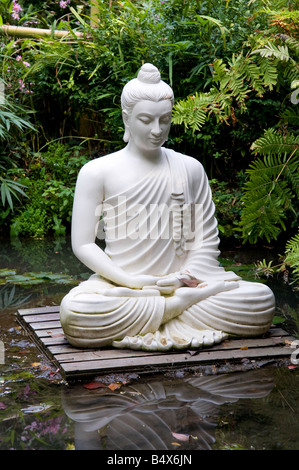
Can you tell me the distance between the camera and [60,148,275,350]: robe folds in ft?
14.7

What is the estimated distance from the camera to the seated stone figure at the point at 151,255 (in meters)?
4.52

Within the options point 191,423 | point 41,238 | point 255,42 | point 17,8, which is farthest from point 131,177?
point 17,8

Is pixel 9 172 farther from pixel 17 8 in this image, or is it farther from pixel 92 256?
pixel 92 256

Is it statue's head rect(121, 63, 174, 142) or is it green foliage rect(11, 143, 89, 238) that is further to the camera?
green foliage rect(11, 143, 89, 238)

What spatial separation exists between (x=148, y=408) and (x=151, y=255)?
4.35ft

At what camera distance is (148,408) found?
12.4 feet

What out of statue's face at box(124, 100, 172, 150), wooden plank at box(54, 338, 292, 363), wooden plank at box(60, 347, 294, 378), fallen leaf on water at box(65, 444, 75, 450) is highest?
statue's face at box(124, 100, 172, 150)

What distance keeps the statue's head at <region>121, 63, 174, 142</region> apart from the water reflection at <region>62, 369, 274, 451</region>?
6.28 feet

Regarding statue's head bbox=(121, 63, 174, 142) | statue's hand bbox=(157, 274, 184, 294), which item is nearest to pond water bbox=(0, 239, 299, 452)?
statue's hand bbox=(157, 274, 184, 294)

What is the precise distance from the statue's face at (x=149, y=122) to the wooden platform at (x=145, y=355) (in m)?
1.46

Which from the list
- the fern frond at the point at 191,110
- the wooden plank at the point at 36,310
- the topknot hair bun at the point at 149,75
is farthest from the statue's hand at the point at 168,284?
the fern frond at the point at 191,110

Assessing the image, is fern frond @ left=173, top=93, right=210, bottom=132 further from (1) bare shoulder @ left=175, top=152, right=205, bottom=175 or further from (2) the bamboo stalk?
(2) the bamboo stalk

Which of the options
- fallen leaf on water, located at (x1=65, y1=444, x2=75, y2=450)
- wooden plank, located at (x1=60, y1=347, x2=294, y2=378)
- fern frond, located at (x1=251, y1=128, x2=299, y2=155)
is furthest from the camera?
fern frond, located at (x1=251, y1=128, x2=299, y2=155)

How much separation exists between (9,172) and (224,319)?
16.0 ft
